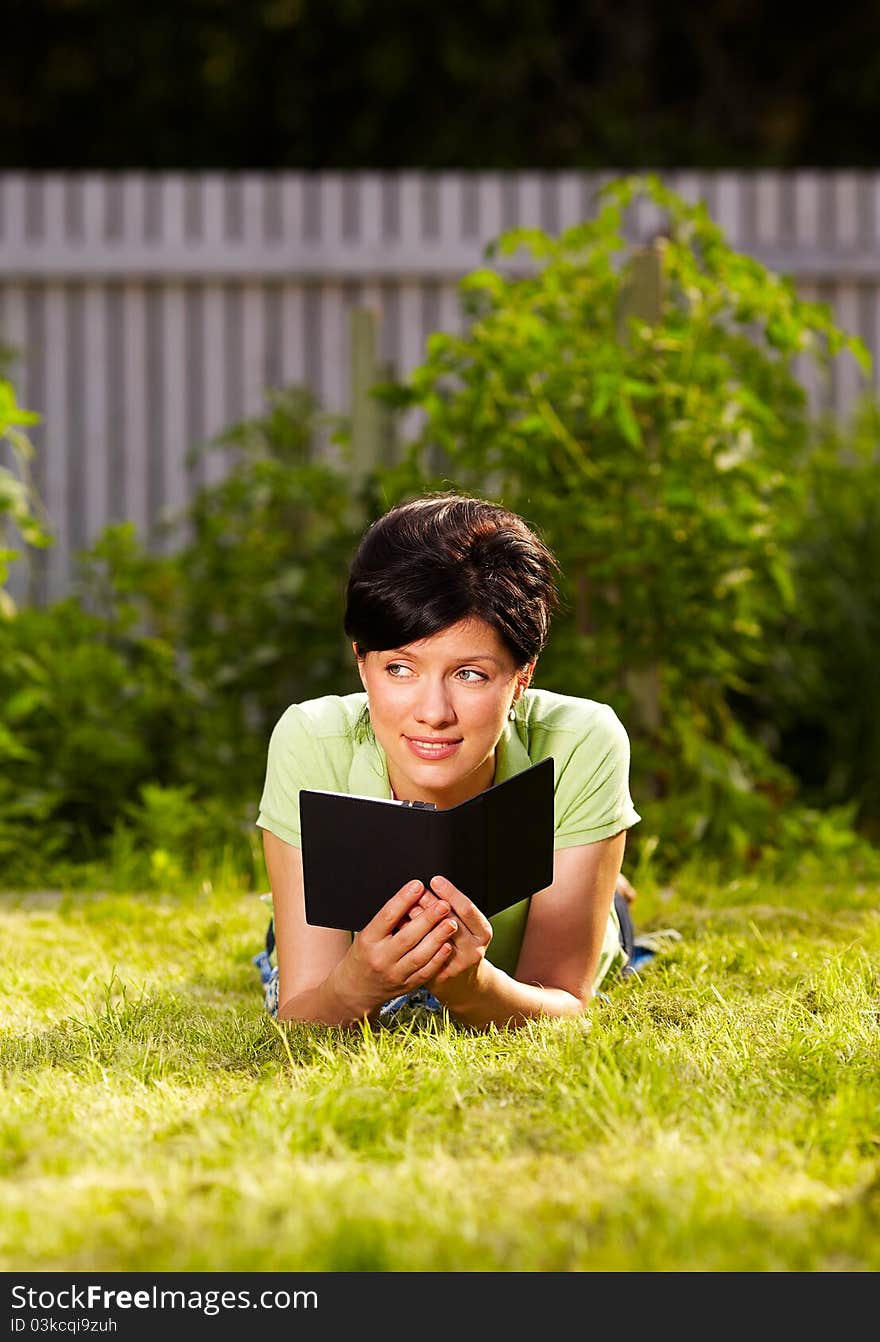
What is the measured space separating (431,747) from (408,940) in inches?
12.6

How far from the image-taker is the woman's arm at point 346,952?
2.13 meters

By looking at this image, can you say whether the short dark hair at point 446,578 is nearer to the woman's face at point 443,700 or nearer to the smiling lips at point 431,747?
the woman's face at point 443,700

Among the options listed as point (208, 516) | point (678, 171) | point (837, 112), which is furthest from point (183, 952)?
point (837, 112)

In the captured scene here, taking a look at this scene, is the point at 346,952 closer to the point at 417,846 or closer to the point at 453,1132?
the point at 417,846

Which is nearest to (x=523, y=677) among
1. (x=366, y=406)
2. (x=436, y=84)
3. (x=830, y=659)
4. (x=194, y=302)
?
(x=366, y=406)

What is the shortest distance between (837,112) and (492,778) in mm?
9592

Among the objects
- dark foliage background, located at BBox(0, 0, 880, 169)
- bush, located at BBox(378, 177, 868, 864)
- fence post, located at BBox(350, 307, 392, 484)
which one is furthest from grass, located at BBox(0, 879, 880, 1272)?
dark foliage background, located at BBox(0, 0, 880, 169)

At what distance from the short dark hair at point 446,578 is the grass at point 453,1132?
63 cm

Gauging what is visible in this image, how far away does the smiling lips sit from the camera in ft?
7.54

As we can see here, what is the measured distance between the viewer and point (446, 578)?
2.30 meters

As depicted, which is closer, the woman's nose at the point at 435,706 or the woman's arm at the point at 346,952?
the woman's arm at the point at 346,952

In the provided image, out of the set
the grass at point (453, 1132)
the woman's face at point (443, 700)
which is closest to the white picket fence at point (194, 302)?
the grass at point (453, 1132)

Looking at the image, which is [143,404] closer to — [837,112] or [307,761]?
[307,761]

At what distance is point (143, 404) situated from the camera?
643 centimetres
